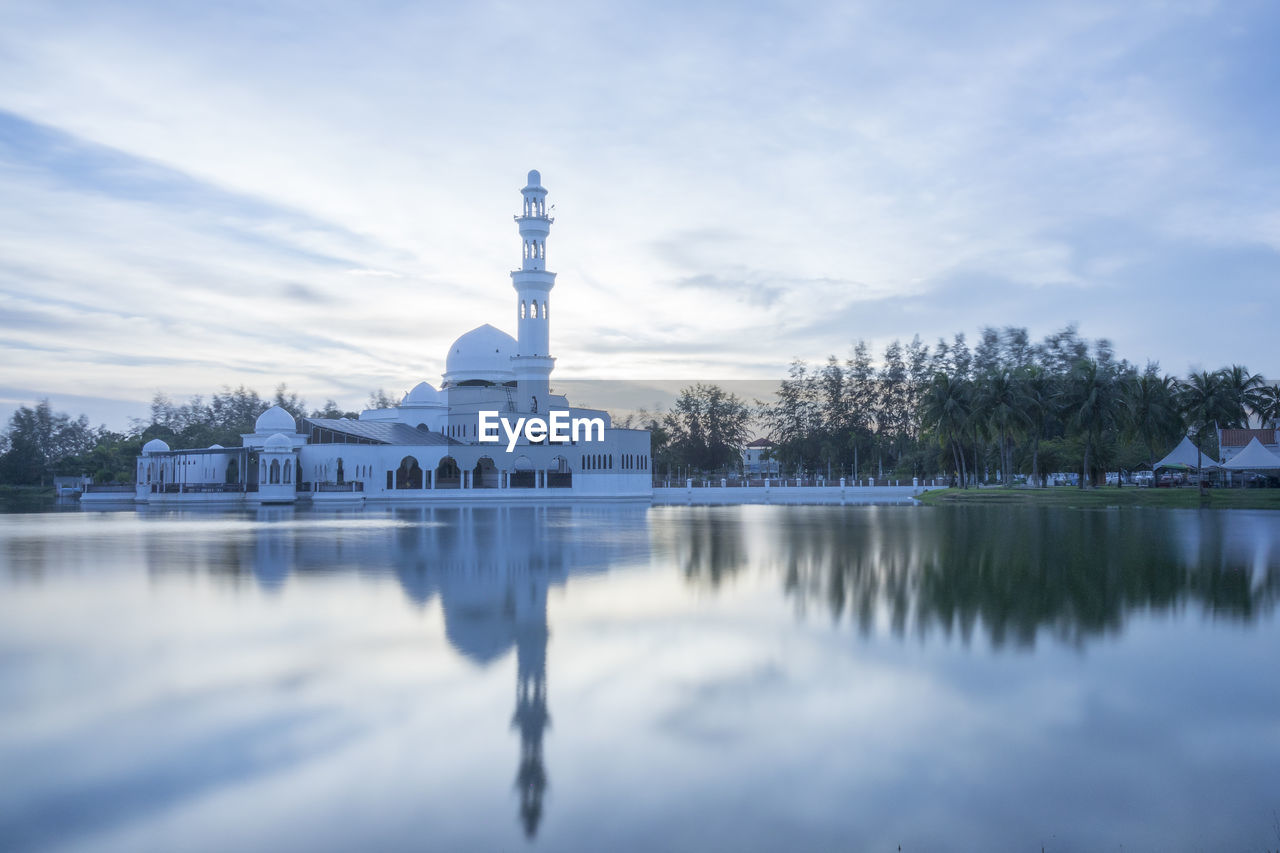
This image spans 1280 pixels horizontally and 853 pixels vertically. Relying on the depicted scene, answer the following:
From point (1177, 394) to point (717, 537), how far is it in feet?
130

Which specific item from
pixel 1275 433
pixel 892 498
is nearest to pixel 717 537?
pixel 892 498

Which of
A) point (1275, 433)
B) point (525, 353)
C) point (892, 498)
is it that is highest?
point (525, 353)

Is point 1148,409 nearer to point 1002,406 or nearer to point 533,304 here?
point 1002,406

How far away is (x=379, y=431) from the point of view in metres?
61.3

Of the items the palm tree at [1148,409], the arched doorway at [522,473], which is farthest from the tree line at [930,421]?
the arched doorway at [522,473]

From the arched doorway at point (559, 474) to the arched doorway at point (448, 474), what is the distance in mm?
6130

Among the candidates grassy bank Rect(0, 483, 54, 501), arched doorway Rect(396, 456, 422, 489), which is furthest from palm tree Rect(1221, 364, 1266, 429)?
grassy bank Rect(0, 483, 54, 501)

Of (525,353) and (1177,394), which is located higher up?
(525,353)

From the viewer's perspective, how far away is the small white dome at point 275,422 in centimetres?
6147

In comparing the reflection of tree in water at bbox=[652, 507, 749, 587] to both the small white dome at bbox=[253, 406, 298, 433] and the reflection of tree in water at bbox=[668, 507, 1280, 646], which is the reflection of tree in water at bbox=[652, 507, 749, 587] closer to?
the reflection of tree in water at bbox=[668, 507, 1280, 646]

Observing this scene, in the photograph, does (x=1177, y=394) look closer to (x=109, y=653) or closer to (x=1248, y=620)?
(x=1248, y=620)

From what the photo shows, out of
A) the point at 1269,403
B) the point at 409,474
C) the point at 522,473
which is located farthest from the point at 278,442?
the point at 1269,403

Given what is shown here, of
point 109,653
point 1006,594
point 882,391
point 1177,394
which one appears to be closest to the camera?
point 109,653

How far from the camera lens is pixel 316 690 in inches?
327
